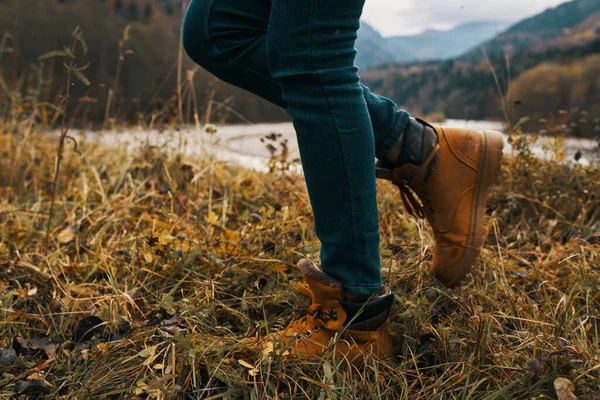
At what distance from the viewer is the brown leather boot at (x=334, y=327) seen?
3.33ft

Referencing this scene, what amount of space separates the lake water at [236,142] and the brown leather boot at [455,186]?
72cm

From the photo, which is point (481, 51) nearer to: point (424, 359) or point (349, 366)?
point (424, 359)

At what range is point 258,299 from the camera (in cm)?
134

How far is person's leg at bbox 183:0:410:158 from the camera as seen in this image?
43.5 inches

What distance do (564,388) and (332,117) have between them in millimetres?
610

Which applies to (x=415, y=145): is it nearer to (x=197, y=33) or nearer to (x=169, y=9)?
(x=197, y=33)

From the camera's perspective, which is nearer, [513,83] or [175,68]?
[513,83]

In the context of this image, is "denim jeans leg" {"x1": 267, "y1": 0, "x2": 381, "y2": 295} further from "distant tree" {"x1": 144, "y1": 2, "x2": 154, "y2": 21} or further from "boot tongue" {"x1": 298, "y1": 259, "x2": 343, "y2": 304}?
"distant tree" {"x1": 144, "y1": 2, "x2": 154, "y2": 21}

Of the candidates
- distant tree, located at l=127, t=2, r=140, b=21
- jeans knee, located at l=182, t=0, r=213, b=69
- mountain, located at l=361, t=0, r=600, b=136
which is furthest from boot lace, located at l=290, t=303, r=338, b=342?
distant tree, located at l=127, t=2, r=140, b=21

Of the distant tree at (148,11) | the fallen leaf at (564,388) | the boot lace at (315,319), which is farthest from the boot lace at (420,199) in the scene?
the distant tree at (148,11)

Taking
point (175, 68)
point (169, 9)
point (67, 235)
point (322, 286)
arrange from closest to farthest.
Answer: point (322, 286) < point (67, 235) < point (175, 68) < point (169, 9)

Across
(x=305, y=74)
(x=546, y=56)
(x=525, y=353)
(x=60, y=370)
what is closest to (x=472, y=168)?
(x=525, y=353)

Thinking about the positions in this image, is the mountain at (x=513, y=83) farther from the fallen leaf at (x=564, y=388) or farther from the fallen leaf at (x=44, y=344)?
the fallen leaf at (x=44, y=344)

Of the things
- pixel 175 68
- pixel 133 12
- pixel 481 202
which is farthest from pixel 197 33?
pixel 133 12
